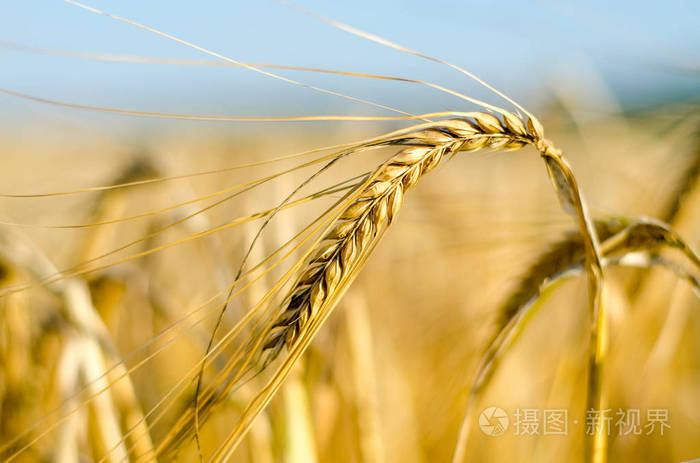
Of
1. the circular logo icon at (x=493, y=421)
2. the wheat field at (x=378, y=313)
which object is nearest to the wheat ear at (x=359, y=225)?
the wheat field at (x=378, y=313)

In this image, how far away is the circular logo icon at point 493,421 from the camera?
82 cm

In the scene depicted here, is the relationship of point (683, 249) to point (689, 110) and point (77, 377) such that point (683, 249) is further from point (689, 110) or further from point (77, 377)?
point (77, 377)

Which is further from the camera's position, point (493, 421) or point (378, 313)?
point (378, 313)

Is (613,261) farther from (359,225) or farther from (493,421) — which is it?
(493,421)

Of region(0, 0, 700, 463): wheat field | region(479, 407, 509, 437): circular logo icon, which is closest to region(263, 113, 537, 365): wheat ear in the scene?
region(0, 0, 700, 463): wheat field

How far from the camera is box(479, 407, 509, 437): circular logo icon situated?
82 cm

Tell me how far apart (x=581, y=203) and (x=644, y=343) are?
2.01 feet

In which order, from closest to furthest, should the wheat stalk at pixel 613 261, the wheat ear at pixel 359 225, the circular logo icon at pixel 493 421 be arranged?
the wheat ear at pixel 359 225
the wheat stalk at pixel 613 261
the circular logo icon at pixel 493 421

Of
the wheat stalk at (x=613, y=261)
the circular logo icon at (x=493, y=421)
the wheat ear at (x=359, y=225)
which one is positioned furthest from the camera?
the circular logo icon at (x=493, y=421)

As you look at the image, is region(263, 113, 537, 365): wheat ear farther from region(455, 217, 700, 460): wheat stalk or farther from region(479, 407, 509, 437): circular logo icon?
region(479, 407, 509, 437): circular logo icon

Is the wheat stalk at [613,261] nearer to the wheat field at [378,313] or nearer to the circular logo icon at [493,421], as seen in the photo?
the wheat field at [378,313]

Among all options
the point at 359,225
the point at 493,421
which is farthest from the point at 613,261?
the point at 493,421

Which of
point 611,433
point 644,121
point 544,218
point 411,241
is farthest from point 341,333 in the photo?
point 411,241

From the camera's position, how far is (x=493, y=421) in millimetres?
834
